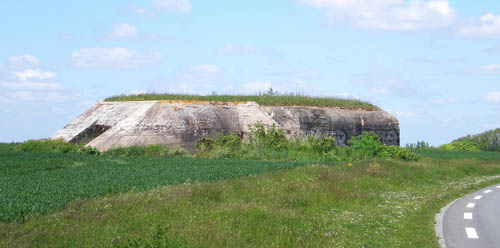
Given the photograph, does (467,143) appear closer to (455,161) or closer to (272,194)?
(455,161)

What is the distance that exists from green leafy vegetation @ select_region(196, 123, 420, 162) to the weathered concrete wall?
114cm

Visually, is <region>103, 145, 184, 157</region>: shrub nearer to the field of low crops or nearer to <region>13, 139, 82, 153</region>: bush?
<region>13, 139, 82, 153</region>: bush

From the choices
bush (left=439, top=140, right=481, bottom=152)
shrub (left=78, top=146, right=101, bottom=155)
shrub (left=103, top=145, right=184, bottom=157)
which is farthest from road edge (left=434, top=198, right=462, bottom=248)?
bush (left=439, top=140, right=481, bottom=152)

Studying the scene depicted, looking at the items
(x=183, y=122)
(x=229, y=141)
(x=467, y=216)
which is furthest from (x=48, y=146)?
(x=467, y=216)

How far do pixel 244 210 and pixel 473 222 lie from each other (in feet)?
17.1

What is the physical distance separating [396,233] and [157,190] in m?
5.64

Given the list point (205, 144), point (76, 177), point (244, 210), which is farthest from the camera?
point (205, 144)

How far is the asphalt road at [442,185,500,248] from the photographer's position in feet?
32.7

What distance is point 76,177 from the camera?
15.8 m

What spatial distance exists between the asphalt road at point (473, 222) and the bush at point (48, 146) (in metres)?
20.5

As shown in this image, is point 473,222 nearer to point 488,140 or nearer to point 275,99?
point 275,99

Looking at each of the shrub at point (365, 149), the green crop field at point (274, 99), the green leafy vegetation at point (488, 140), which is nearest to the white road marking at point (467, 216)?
the shrub at point (365, 149)

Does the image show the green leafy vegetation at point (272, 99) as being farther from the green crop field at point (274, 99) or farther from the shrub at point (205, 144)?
the shrub at point (205, 144)

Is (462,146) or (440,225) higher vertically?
(440,225)
